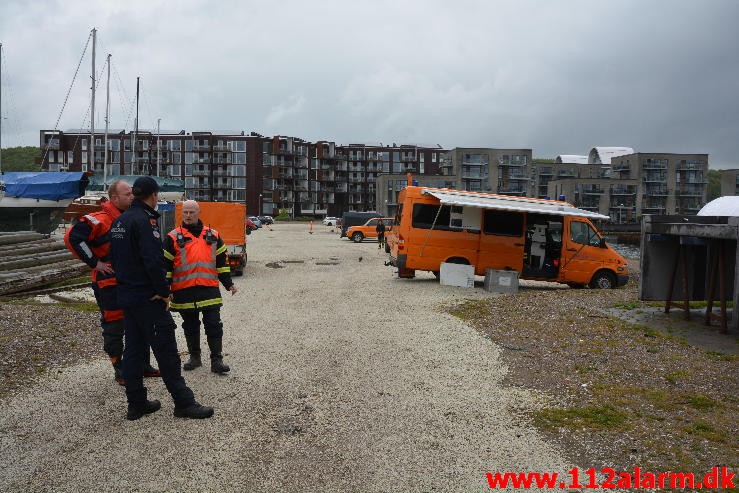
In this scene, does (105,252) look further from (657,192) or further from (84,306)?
(657,192)

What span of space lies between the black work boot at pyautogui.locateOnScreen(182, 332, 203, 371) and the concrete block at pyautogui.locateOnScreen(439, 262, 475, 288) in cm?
1009

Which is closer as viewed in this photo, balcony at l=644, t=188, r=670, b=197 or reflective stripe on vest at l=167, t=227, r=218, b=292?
reflective stripe on vest at l=167, t=227, r=218, b=292

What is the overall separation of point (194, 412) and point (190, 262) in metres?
1.88

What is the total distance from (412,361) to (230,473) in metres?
3.83

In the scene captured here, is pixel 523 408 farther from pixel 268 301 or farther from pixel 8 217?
pixel 8 217

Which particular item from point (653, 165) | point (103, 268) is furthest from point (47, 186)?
point (653, 165)

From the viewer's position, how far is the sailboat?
23.1 metres

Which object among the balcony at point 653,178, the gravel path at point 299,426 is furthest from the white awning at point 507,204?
the balcony at point 653,178

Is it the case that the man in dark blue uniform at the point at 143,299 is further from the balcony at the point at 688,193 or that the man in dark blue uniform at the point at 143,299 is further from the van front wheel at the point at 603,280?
the balcony at the point at 688,193

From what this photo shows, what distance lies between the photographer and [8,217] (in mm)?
23266

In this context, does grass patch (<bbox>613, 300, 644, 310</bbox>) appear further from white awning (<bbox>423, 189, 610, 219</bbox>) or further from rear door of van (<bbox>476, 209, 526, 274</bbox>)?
rear door of van (<bbox>476, 209, 526, 274</bbox>)

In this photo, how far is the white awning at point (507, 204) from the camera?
609 inches

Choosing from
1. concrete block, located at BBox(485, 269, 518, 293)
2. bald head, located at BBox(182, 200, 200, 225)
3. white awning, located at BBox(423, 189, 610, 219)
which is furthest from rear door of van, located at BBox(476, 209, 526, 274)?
bald head, located at BBox(182, 200, 200, 225)

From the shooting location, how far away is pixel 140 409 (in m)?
5.39
